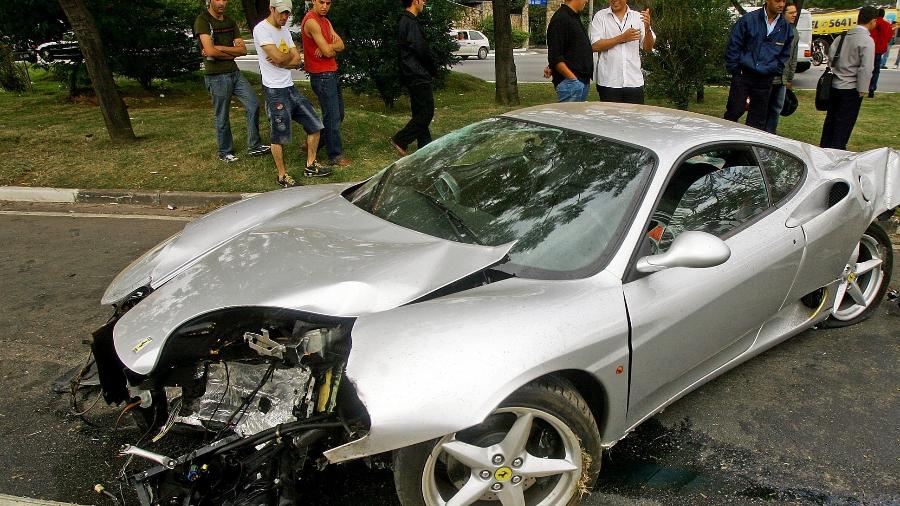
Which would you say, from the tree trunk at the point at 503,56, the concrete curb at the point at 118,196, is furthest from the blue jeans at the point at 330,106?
the tree trunk at the point at 503,56

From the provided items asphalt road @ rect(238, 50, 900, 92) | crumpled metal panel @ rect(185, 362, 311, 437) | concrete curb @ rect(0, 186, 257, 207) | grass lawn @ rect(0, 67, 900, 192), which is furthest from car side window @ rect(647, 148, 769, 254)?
asphalt road @ rect(238, 50, 900, 92)

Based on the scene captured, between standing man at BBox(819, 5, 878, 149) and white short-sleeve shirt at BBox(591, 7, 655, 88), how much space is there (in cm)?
200

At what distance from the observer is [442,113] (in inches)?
406

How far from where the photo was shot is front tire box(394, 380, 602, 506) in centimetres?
209

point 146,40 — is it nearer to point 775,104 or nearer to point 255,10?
point 255,10

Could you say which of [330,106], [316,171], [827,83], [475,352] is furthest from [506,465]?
[827,83]

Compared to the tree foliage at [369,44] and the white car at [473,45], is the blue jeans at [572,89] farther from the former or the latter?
the white car at [473,45]

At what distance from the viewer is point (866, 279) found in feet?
12.6

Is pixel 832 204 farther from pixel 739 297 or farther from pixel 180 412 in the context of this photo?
pixel 180 412

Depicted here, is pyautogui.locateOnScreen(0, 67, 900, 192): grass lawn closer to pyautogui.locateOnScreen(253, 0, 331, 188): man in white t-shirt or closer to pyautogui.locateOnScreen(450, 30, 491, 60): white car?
pyautogui.locateOnScreen(253, 0, 331, 188): man in white t-shirt

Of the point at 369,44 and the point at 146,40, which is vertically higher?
the point at 146,40

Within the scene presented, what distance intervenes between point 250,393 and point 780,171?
8.75 feet

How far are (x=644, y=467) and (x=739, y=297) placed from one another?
818mm

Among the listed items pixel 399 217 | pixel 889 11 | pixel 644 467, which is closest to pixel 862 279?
pixel 644 467
